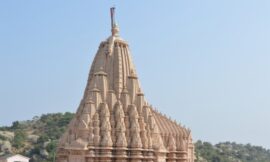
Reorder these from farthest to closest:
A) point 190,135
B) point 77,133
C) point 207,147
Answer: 1. point 207,147
2. point 190,135
3. point 77,133

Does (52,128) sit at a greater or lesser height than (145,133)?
greater

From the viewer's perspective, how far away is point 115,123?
3222 centimetres

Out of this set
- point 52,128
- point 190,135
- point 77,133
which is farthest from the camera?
point 52,128

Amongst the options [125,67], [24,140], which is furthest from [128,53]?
[24,140]

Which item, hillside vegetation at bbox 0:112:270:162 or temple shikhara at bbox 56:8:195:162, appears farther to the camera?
hillside vegetation at bbox 0:112:270:162

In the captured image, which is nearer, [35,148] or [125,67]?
[125,67]

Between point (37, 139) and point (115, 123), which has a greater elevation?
point (37, 139)

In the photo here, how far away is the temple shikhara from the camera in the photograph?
101 feet

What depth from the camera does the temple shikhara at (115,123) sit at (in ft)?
101

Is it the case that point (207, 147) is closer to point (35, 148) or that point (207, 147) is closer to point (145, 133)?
point (35, 148)

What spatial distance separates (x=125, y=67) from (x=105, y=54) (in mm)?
1741

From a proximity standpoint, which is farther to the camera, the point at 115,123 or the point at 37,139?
the point at 37,139

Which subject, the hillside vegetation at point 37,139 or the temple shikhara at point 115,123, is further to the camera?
the hillside vegetation at point 37,139

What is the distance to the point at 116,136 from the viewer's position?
31750mm
